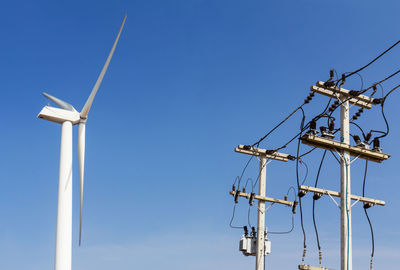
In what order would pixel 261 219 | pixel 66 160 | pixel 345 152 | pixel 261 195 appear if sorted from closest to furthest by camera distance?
pixel 345 152 → pixel 66 160 → pixel 261 219 → pixel 261 195

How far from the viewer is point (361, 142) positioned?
54.3ft

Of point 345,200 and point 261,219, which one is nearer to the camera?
point 345,200

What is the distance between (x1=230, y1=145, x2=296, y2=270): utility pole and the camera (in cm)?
2172

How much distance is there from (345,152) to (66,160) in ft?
26.9

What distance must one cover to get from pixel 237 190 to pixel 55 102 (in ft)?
25.4

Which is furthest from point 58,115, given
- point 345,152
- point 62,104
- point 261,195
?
point 345,152

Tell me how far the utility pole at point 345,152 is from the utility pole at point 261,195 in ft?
18.9

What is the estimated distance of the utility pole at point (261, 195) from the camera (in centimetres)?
2172

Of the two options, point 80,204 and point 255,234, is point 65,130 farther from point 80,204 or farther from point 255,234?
point 255,234

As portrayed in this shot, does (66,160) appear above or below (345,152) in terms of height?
below

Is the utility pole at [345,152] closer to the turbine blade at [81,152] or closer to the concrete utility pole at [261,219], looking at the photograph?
the concrete utility pole at [261,219]

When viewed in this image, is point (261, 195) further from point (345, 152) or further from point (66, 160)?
point (66, 160)

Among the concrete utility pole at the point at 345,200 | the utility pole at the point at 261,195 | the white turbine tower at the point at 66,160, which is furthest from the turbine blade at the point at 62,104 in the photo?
the concrete utility pole at the point at 345,200

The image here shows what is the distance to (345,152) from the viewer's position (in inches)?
633
